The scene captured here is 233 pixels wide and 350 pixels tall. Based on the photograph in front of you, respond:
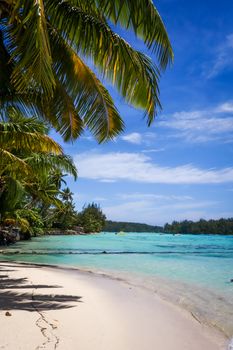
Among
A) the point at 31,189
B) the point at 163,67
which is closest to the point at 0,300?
the point at 163,67

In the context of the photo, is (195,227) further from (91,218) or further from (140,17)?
(140,17)

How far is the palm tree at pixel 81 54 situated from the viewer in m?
4.98

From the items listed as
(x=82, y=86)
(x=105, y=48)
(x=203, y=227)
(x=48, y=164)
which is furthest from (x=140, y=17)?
(x=203, y=227)

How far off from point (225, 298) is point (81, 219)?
3136 inches

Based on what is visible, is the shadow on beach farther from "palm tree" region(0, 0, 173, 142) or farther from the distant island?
the distant island

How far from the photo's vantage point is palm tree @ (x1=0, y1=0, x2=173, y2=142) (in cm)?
498

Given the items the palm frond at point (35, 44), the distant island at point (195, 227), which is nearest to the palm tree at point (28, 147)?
the palm frond at point (35, 44)

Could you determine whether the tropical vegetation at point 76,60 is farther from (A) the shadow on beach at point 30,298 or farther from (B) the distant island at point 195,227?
(B) the distant island at point 195,227

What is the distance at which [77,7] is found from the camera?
241 inches

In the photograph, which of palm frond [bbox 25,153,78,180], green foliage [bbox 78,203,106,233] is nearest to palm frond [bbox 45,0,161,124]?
palm frond [bbox 25,153,78,180]

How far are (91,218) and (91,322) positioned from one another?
88573mm

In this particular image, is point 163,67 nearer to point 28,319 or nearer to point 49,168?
point 28,319

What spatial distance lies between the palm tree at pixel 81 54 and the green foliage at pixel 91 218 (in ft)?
268

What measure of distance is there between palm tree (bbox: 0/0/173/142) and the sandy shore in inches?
126
